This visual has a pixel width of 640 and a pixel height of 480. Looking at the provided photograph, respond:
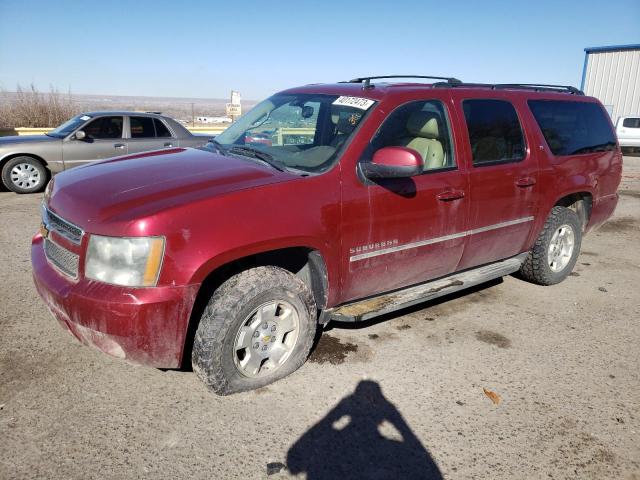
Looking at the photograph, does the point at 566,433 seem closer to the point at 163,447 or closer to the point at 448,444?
the point at 448,444

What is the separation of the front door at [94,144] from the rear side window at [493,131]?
23.3 feet

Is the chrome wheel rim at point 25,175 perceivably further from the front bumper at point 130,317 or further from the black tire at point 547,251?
the black tire at point 547,251

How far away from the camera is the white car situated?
835 inches

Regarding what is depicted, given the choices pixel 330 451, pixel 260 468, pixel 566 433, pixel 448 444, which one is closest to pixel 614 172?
pixel 566 433

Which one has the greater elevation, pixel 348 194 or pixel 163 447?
pixel 348 194

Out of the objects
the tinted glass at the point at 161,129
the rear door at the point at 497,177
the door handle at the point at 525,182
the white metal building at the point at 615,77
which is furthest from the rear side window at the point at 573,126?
the white metal building at the point at 615,77

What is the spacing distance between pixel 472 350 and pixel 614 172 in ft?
→ 10.0

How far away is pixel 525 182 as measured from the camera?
4184mm

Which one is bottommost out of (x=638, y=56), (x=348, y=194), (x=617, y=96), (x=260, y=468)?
(x=260, y=468)

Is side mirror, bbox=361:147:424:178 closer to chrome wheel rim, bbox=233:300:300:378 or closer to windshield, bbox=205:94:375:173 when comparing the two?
windshield, bbox=205:94:375:173

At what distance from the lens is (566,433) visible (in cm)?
277

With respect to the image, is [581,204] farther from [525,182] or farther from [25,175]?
Answer: [25,175]

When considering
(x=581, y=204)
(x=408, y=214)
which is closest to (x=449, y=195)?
(x=408, y=214)

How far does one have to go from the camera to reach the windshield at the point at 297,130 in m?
3.27
